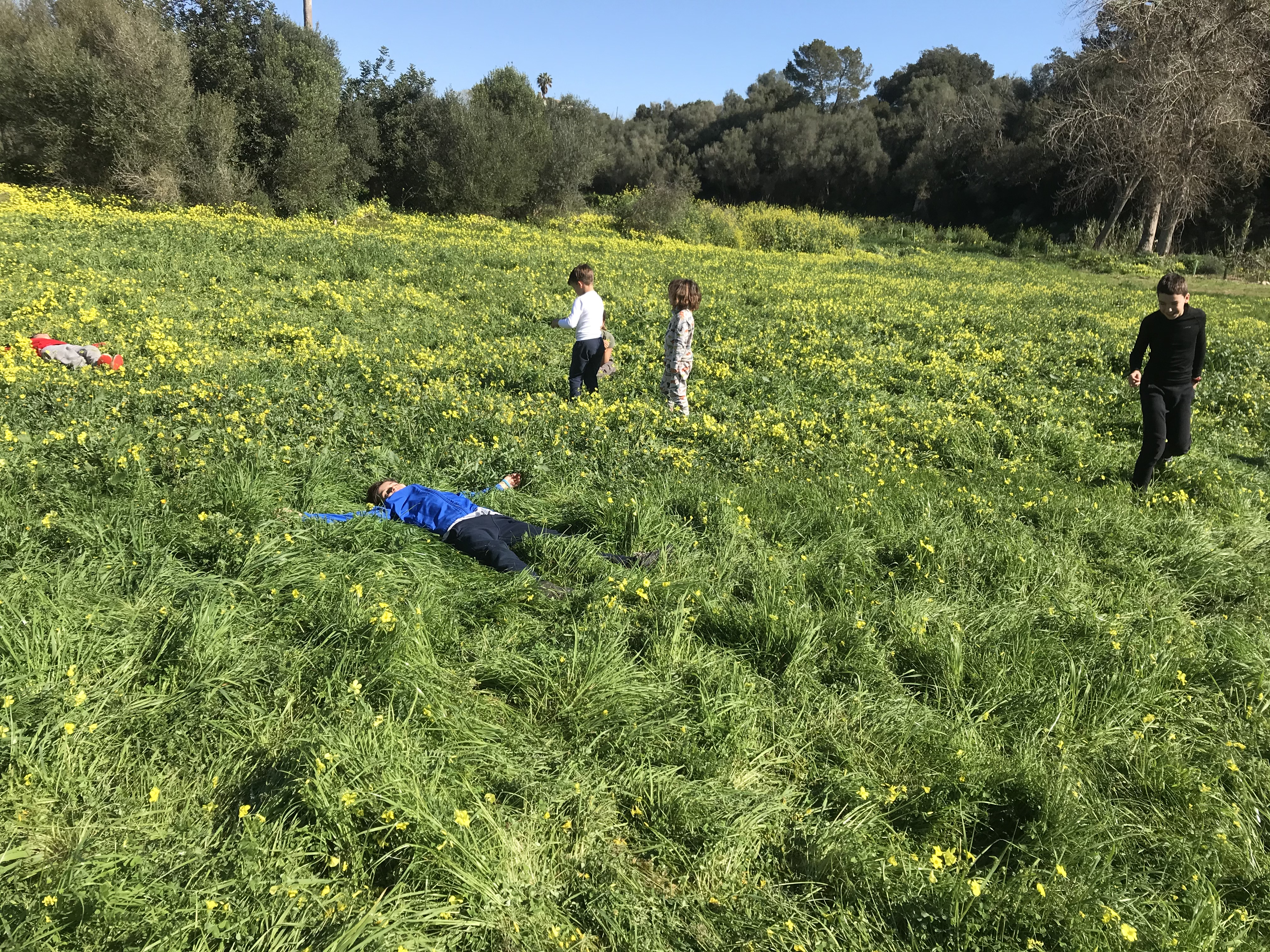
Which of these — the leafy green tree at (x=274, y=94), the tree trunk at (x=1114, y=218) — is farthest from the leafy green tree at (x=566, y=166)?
the tree trunk at (x=1114, y=218)

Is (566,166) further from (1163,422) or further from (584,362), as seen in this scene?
(1163,422)

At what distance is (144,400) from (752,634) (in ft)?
18.6

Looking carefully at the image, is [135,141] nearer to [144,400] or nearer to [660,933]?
[144,400]

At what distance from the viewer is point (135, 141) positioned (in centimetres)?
1970

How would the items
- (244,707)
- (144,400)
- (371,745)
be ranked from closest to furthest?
(371,745), (244,707), (144,400)

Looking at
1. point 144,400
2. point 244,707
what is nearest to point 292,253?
point 144,400

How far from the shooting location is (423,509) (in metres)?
4.82

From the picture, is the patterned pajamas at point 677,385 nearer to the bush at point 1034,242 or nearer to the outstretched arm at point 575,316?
the outstretched arm at point 575,316

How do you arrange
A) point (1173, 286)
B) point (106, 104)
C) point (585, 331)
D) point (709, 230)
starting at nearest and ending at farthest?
1. point (1173, 286)
2. point (585, 331)
3. point (106, 104)
4. point (709, 230)

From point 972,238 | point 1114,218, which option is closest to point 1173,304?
point 1114,218

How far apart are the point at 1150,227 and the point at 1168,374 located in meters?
27.1

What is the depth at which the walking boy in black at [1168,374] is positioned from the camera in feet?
19.0

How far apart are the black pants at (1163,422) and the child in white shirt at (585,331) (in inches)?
200

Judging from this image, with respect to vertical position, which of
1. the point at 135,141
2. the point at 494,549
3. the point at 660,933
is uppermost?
the point at 135,141
